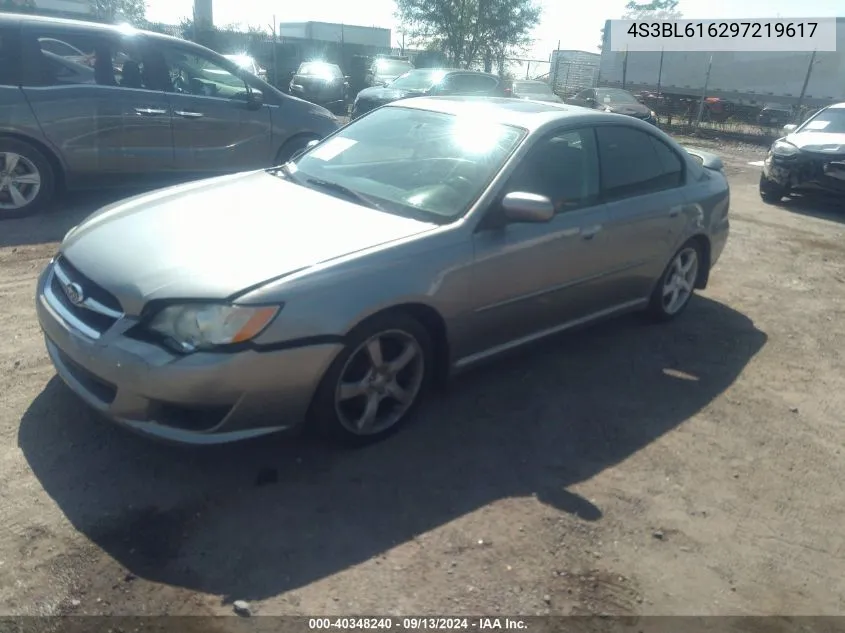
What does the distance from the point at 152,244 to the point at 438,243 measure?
1.32 metres

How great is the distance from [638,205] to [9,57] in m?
5.55

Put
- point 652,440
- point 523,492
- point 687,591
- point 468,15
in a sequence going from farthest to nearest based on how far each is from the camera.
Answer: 1. point 468,15
2. point 652,440
3. point 523,492
4. point 687,591

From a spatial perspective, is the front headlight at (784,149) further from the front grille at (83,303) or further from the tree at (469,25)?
the tree at (469,25)

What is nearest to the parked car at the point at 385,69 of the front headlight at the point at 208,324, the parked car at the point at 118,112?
the parked car at the point at 118,112

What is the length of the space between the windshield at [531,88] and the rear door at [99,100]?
17.6 metres

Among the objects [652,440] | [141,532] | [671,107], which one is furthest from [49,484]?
[671,107]

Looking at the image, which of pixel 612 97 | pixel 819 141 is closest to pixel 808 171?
pixel 819 141

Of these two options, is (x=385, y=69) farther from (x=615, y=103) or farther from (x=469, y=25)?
(x=469, y=25)

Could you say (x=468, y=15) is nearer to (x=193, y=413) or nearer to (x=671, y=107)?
(x=671, y=107)

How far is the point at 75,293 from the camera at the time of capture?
3365mm

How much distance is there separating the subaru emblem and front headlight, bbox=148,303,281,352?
46 cm

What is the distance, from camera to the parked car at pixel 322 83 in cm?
2081

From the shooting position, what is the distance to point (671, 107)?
2691cm

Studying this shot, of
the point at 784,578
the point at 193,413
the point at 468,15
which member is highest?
the point at 468,15
